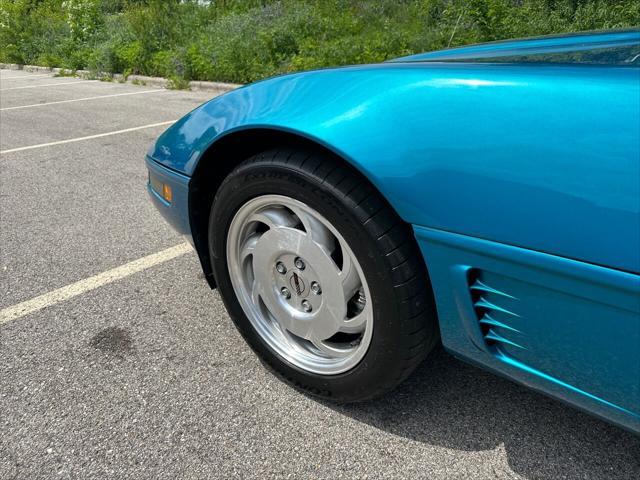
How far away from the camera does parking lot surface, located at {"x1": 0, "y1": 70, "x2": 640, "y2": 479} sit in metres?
1.53

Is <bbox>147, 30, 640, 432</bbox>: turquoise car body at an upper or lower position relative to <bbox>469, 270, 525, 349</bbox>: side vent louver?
upper

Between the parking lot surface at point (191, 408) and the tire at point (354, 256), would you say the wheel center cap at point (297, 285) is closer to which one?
the tire at point (354, 256)

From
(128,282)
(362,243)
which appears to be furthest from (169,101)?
(362,243)

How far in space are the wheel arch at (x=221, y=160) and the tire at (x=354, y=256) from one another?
0.16 ft

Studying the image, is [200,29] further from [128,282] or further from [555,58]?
[555,58]

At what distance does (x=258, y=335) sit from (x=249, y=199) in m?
0.53

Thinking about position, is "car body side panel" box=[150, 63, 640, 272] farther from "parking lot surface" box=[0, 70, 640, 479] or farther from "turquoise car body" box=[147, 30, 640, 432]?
"parking lot surface" box=[0, 70, 640, 479]

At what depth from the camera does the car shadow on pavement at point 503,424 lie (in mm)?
1487

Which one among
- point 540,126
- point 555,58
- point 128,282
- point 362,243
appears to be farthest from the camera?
point 128,282

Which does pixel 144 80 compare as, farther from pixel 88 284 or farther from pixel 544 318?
pixel 544 318

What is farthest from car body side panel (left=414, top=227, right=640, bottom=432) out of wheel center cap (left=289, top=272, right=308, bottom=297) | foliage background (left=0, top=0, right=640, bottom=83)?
foliage background (left=0, top=0, right=640, bottom=83)

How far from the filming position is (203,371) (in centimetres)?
194

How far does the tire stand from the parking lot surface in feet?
0.56

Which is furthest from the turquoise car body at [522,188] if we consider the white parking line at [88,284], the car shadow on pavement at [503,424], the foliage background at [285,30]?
the foliage background at [285,30]
